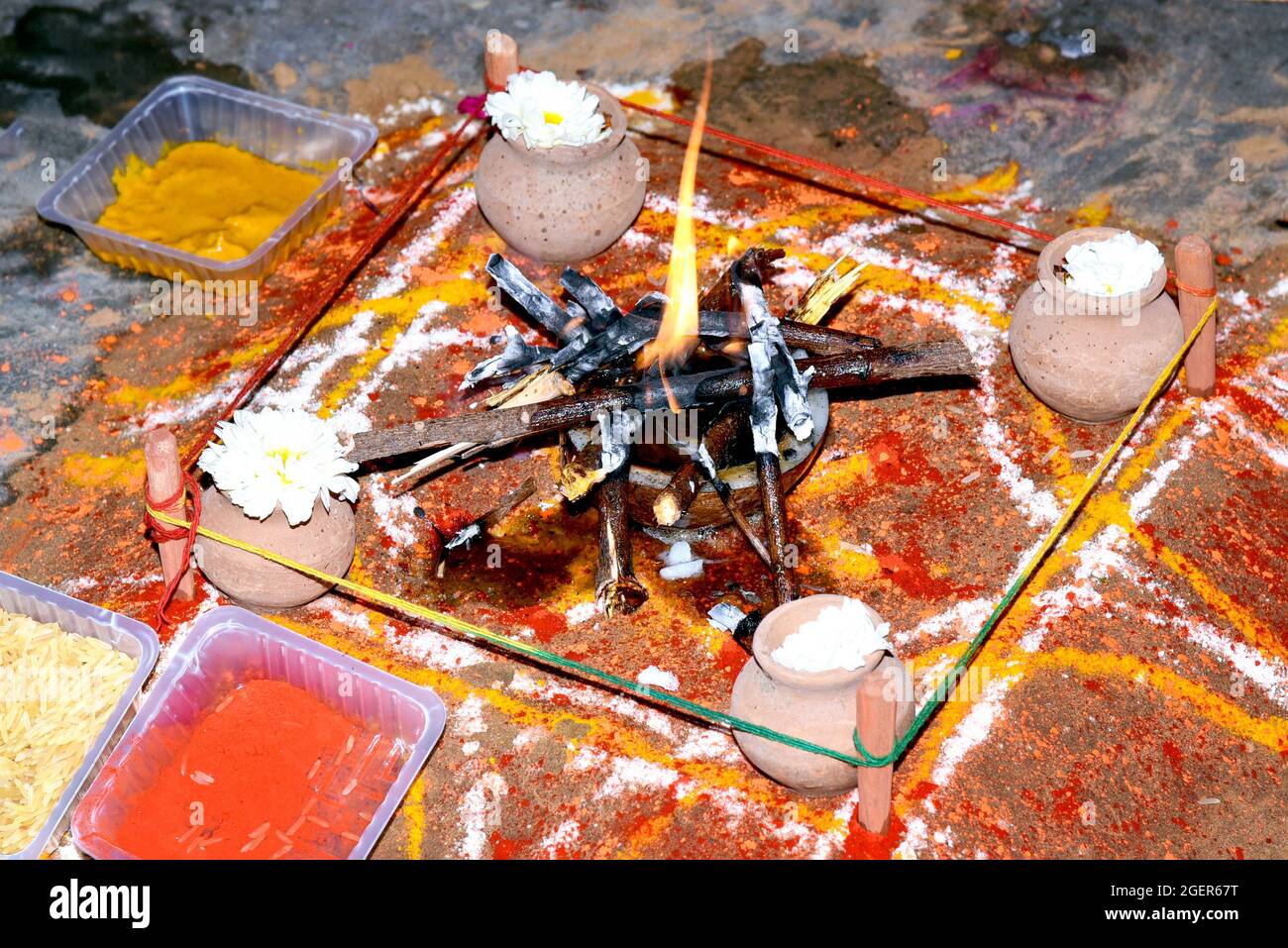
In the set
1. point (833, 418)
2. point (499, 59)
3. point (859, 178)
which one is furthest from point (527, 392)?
point (859, 178)

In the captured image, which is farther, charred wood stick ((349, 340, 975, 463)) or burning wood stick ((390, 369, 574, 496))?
burning wood stick ((390, 369, 574, 496))

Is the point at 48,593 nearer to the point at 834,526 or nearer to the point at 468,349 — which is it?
the point at 468,349

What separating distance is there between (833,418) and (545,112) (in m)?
1.85

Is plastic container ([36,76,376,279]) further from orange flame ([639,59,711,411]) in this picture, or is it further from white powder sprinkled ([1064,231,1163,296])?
white powder sprinkled ([1064,231,1163,296])

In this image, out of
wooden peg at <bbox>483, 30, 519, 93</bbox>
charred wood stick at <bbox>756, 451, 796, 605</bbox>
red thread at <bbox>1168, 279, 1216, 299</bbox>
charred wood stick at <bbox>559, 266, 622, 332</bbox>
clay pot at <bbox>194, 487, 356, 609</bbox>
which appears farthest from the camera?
wooden peg at <bbox>483, 30, 519, 93</bbox>

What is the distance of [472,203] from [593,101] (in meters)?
1.06

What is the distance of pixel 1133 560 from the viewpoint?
20.5 ft

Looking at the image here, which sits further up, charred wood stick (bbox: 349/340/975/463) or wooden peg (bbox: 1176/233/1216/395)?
wooden peg (bbox: 1176/233/1216/395)

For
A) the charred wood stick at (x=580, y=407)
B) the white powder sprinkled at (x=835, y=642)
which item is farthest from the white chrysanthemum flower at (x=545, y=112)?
the white powder sprinkled at (x=835, y=642)

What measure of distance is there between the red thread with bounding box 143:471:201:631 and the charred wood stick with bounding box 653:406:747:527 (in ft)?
5.74

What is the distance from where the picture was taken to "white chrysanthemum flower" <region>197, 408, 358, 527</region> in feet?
19.0

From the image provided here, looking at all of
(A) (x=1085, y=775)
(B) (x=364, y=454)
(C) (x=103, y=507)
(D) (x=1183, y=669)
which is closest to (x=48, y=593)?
(C) (x=103, y=507)

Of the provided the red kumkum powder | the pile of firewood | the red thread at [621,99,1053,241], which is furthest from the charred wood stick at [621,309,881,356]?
the red kumkum powder

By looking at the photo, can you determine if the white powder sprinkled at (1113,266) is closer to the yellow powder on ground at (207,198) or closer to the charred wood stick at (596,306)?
the charred wood stick at (596,306)
